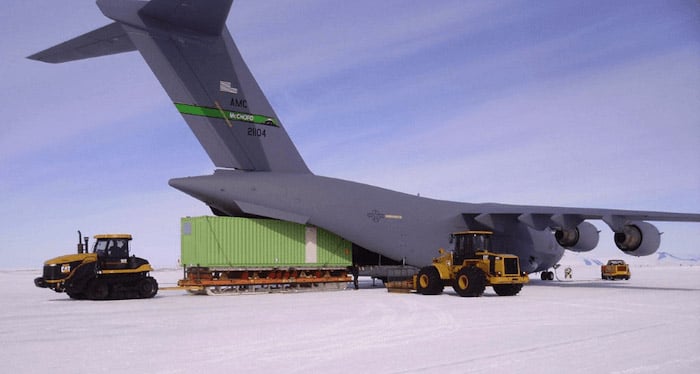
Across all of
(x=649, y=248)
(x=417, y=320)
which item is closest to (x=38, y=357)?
A: (x=417, y=320)

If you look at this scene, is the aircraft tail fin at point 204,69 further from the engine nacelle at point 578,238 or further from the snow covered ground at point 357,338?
the engine nacelle at point 578,238

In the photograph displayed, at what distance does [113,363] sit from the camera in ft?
24.2

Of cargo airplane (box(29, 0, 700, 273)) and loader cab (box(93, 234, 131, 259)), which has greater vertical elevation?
cargo airplane (box(29, 0, 700, 273))

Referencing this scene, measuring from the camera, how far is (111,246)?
18.6m

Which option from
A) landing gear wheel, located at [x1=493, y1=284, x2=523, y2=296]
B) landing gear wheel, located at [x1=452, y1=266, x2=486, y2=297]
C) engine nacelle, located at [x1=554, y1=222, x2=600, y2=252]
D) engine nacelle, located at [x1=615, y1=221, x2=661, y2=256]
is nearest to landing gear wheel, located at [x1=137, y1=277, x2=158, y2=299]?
landing gear wheel, located at [x1=452, y1=266, x2=486, y2=297]

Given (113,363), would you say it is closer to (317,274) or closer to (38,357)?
(38,357)

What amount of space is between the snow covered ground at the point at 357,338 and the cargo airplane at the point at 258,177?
6.28 meters

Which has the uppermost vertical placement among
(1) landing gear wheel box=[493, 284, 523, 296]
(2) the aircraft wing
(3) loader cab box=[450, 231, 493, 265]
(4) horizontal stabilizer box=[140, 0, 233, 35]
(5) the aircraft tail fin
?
(4) horizontal stabilizer box=[140, 0, 233, 35]

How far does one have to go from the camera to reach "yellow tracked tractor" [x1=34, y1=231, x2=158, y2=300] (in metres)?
17.9

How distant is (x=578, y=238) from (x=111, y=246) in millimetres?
17351

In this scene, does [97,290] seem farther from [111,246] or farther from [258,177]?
[258,177]

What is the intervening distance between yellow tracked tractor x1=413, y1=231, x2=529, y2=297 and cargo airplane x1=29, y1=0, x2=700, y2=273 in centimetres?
392

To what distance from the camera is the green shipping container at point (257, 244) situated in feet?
66.1

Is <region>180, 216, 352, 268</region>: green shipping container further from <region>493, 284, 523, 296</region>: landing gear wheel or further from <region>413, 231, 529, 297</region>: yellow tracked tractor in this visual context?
<region>493, 284, 523, 296</region>: landing gear wheel
